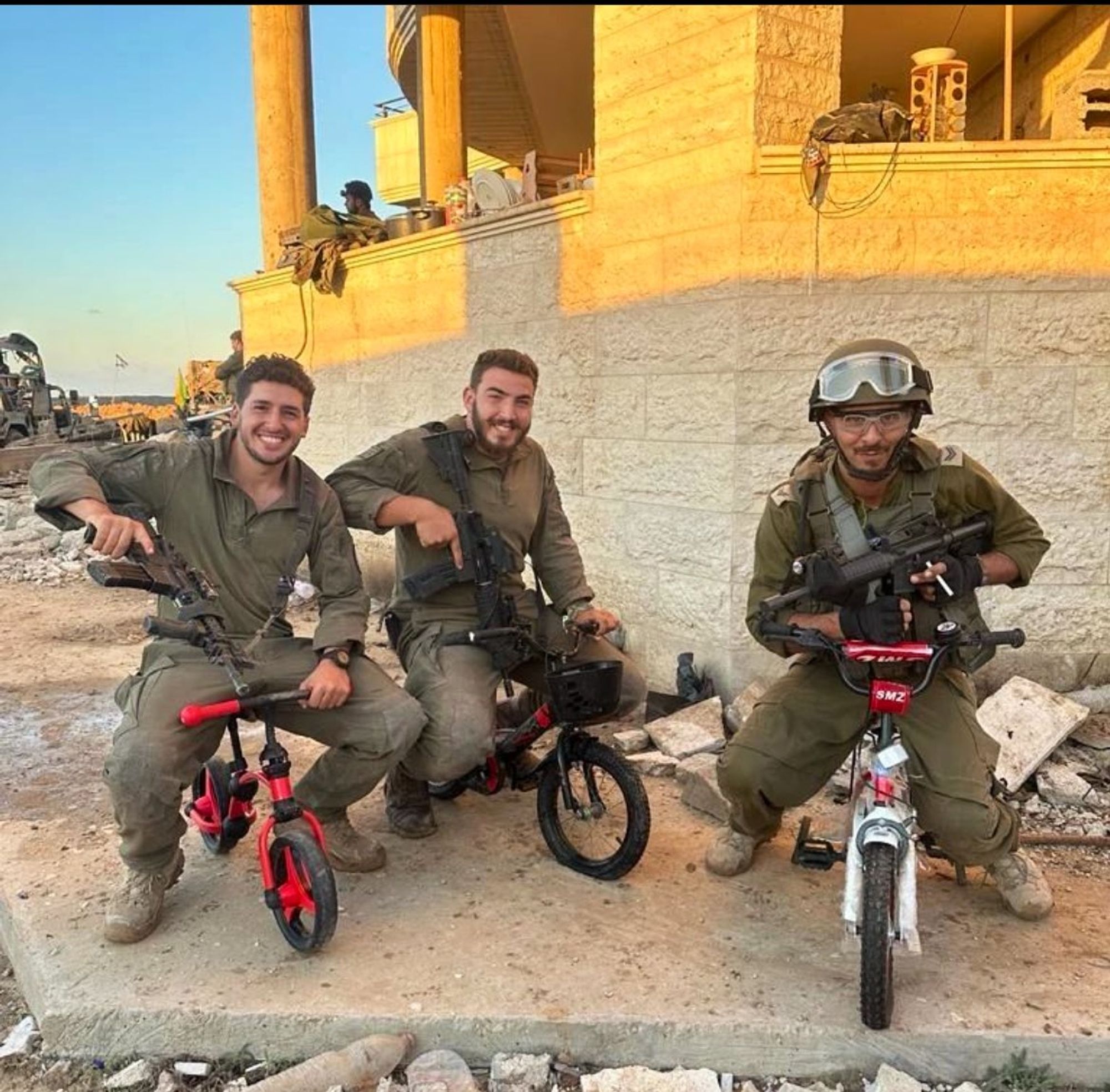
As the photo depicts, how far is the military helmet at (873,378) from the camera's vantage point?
284 cm

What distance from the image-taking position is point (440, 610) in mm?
3818

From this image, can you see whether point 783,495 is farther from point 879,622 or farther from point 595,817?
point 595,817

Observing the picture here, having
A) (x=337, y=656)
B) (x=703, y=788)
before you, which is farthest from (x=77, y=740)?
(x=703, y=788)

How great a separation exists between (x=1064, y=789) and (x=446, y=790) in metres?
2.71

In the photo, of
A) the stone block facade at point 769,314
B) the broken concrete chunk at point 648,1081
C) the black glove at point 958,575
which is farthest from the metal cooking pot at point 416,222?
the broken concrete chunk at point 648,1081

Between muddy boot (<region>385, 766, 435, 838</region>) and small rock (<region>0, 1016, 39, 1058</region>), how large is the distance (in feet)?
4.54

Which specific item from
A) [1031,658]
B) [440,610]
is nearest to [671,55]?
[440,610]

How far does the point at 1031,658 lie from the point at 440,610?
3.11m

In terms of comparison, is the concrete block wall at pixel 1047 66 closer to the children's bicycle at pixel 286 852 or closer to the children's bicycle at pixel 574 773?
the children's bicycle at pixel 574 773

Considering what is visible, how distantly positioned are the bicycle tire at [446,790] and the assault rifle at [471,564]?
0.62m

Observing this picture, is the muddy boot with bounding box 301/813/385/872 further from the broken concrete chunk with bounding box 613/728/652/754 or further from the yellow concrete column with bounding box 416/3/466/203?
the yellow concrete column with bounding box 416/3/466/203

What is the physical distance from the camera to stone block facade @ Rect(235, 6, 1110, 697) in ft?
15.5

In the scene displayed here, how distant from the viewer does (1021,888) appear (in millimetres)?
3199

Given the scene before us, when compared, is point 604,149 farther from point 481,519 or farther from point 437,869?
point 437,869
